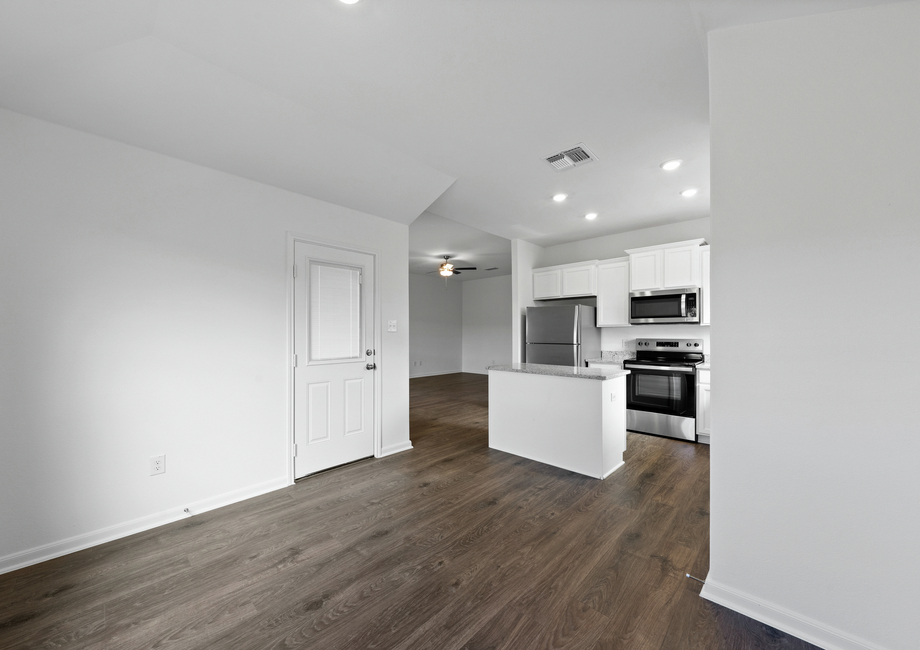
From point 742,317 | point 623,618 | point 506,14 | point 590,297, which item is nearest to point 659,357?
point 590,297

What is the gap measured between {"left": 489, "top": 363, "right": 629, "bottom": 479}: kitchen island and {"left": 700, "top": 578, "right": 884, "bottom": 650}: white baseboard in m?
Result: 1.41

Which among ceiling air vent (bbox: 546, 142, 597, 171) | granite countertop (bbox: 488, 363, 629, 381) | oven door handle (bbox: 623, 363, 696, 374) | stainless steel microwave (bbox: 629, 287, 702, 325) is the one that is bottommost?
oven door handle (bbox: 623, 363, 696, 374)

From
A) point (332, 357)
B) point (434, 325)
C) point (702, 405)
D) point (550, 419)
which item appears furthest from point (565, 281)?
point (434, 325)

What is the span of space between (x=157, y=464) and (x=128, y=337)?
2.77 ft

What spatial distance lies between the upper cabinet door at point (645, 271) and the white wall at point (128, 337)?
12.5ft

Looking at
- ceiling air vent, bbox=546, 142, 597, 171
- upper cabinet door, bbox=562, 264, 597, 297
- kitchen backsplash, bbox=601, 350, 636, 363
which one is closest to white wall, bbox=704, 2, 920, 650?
ceiling air vent, bbox=546, 142, 597, 171

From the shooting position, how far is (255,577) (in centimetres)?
190

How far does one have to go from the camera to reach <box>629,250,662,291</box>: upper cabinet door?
443 centimetres

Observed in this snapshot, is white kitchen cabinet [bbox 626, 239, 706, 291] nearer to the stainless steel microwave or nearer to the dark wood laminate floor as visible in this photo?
the stainless steel microwave

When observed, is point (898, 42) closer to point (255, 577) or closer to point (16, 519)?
point (255, 577)

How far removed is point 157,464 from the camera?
2.42 m

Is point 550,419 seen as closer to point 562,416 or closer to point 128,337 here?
point 562,416

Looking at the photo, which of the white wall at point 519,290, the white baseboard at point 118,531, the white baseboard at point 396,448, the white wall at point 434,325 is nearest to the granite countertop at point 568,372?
the white baseboard at point 396,448

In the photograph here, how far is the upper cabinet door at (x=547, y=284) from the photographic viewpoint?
541 cm
